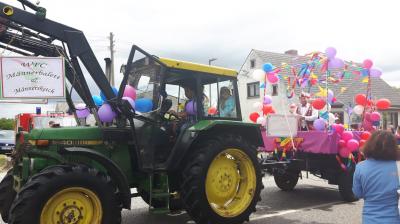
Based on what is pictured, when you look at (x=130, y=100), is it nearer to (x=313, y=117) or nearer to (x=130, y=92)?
(x=130, y=92)

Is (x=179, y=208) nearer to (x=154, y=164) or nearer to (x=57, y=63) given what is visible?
(x=154, y=164)

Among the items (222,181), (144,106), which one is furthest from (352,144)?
(144,106)

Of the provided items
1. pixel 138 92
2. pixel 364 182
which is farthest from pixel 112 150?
pixel 364 182

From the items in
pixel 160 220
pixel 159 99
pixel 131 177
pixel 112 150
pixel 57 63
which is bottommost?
pixel 160 220

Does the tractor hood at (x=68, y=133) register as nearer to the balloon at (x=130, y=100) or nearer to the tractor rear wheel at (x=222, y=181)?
the balloon at (x=130, y=100)

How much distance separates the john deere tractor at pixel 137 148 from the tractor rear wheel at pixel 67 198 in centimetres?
1

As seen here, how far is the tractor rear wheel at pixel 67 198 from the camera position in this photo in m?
4.26

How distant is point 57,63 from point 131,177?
1.77 meters

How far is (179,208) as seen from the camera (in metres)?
6.12

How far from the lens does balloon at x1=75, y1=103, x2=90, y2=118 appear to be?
5.96 meters

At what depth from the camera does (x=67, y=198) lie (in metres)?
4.60

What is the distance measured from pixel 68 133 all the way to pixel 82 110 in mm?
792

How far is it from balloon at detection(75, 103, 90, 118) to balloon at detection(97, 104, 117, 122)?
470 mm

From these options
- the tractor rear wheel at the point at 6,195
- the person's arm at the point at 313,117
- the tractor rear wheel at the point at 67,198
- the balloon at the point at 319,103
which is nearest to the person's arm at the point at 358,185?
the tractor rear wheel at the point at 67,198
